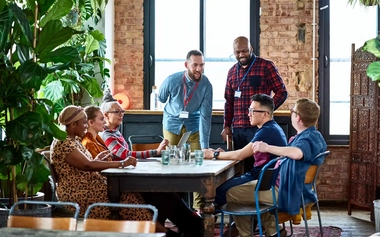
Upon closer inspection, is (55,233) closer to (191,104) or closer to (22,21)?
(22,21)

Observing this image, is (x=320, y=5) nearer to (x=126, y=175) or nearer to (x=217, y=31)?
(x=217, y=31)

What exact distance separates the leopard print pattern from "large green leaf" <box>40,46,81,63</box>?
56 centimetres

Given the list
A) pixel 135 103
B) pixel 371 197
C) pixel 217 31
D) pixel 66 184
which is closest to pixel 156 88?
pixel 135 103

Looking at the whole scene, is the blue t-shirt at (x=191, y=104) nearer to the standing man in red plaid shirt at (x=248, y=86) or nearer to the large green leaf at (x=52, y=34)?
the standing man in red plaid shirt at (x=248, y=86)

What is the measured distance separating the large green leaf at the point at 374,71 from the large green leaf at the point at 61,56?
11.5 feet

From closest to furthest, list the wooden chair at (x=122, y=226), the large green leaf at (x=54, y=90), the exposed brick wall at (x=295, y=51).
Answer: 1. the wooden chair at (x=122, y=226)
2. the large green leaf at (x=54, y=90)
3. the exposed brick wall at (x=295, y=51)

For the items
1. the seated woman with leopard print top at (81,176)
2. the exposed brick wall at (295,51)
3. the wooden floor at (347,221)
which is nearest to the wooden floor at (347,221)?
the wooden floor at (347,221)

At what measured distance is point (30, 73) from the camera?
4.80m

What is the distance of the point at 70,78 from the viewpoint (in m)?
7.48

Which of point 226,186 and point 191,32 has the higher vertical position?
point 191,32

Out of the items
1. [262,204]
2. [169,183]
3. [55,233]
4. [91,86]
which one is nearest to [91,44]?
[91,86]

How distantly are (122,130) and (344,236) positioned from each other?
3.08 meters

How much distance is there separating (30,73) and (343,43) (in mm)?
5282

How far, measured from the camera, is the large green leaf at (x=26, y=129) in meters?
4.83
